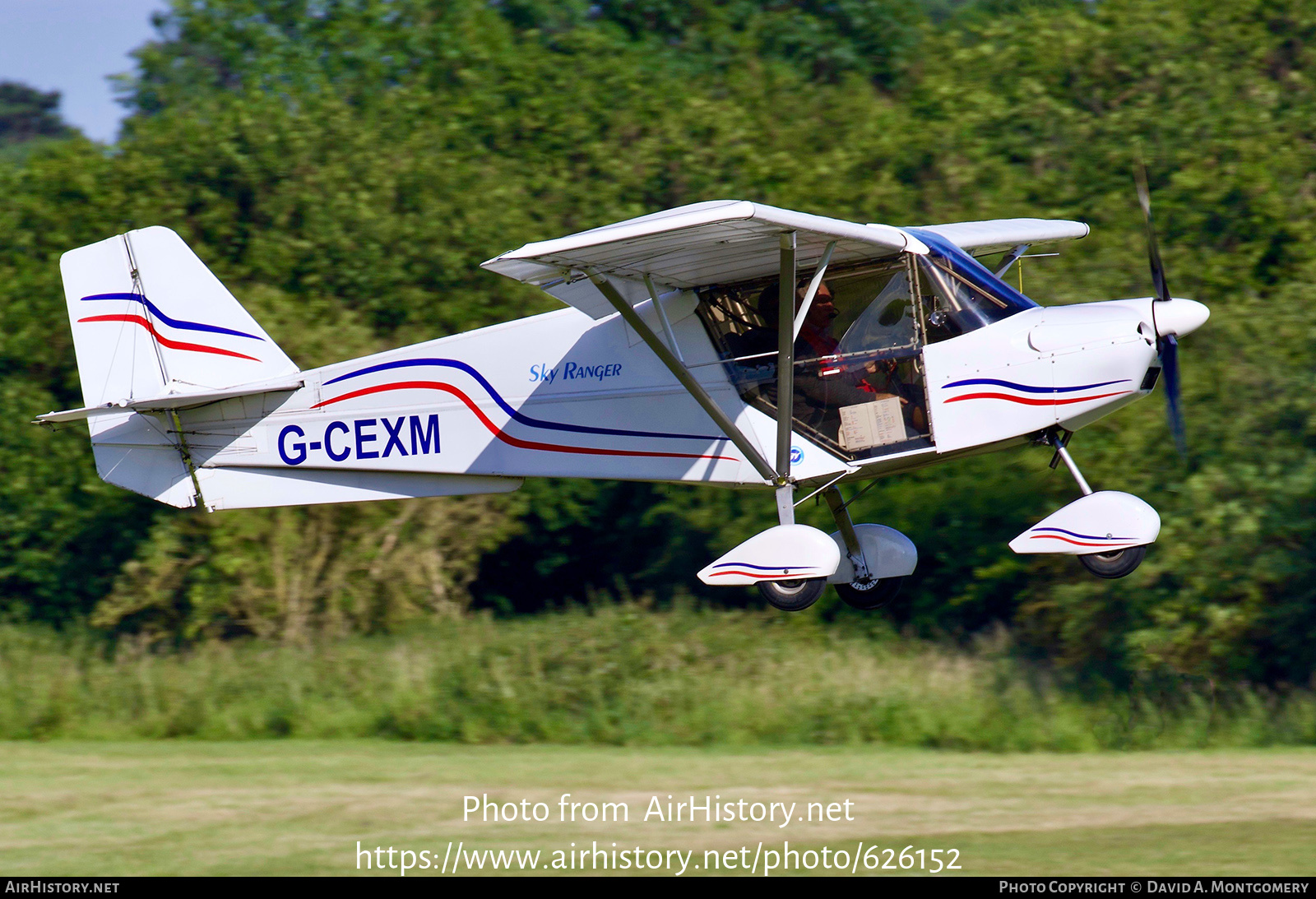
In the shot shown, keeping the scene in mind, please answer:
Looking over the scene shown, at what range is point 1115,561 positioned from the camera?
8398mm

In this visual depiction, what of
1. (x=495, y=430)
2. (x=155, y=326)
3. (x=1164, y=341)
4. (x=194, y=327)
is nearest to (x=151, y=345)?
(x=155, y=326)

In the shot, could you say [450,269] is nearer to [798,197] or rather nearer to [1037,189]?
[798,197]

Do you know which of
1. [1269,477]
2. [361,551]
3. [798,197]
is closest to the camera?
[1269,477]

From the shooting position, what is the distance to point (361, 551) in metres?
16.9

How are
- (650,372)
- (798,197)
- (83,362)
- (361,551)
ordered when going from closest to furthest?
(650,372), (83,362), (361,551), (798,197)

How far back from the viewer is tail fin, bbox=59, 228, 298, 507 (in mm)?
10500

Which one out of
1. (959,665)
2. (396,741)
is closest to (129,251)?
(396,741)

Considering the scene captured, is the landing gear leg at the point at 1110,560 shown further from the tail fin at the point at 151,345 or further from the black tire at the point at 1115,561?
the tail fin at the point at 151,345

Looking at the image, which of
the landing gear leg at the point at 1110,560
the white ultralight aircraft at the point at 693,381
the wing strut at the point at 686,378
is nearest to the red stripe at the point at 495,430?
the white ultralight aircraft at the point at 693,381

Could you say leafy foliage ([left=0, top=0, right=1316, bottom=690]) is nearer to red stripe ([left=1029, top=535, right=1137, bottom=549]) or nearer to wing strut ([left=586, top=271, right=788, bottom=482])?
red stripe ([left=1029, top=535, right=1137, bottom=549])

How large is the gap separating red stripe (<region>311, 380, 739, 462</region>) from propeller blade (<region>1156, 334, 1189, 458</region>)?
275cm

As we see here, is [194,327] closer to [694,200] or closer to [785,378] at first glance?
[785,378]

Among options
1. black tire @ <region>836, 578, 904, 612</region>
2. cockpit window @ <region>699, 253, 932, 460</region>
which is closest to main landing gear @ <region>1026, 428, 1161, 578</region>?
cockpit window @ <region>699, 253, 932, 460</region>

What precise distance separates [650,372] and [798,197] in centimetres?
942
